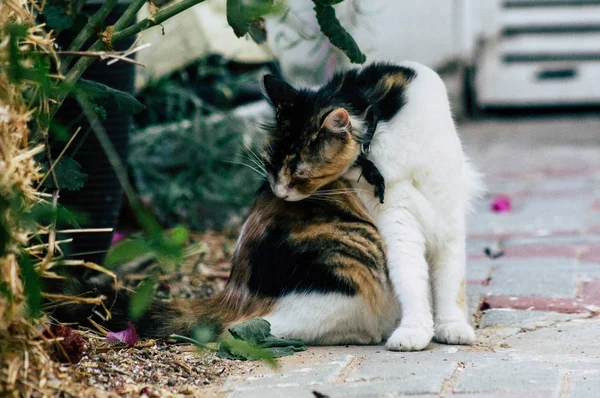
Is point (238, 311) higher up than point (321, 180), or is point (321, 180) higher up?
point (321, 180)

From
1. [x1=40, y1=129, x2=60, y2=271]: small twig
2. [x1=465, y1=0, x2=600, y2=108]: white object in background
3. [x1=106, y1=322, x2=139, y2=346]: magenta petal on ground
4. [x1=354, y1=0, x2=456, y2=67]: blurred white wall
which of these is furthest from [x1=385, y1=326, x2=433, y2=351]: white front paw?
[x1=465, y1=0, x2=600, y2=108]: white object in background

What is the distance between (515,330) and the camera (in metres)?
2.84

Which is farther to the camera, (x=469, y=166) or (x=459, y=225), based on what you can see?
(x=469, y=166)

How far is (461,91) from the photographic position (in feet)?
27.1

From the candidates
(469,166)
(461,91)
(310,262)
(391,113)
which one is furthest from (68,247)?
(461,91)

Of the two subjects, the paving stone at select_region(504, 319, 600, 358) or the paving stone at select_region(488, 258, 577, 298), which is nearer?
the paving stone at select_region(504, 319, 600, 358)

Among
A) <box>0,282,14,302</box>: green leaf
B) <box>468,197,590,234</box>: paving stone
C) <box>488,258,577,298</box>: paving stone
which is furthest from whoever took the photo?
<box>468,197,590,234</box>: paving stone

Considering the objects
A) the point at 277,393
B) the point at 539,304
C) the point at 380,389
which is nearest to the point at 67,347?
the point at 277,393

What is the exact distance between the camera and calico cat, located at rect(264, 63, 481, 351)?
2684mm

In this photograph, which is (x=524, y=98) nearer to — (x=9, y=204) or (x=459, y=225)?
(x=459, y=225)

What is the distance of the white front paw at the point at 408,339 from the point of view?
257cm

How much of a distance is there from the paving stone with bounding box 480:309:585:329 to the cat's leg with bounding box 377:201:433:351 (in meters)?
0.30

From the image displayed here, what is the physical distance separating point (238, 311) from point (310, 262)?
0.27 meters

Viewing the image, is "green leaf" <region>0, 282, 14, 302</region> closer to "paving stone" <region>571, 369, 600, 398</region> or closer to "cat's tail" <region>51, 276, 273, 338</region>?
"cat's tail" <region>51, 276, 273, 338</region>
